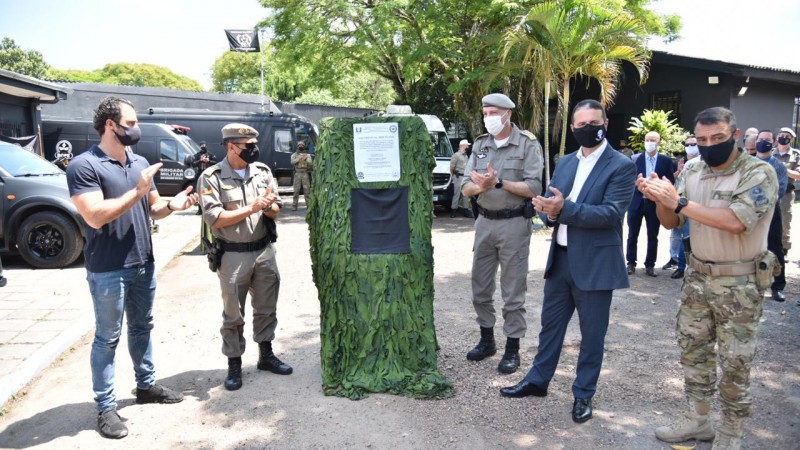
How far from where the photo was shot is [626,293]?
6.77 m

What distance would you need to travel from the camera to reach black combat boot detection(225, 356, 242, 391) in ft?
14.0

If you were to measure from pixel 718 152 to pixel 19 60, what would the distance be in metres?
59.6

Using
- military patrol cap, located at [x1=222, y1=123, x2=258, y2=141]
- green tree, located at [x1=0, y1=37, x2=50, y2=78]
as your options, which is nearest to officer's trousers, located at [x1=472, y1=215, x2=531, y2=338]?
military patrol cap, located at [x1=222, y1=123, x2=258, y2=141]

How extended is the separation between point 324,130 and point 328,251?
92 centimetres

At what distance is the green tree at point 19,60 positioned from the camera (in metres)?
48.6

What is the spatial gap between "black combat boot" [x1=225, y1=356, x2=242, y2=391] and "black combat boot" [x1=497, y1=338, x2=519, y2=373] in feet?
6.65

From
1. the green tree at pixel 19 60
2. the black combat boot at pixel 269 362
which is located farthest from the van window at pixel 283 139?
the green tree at pixel 19 60

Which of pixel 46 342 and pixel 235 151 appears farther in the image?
pixel 46 342

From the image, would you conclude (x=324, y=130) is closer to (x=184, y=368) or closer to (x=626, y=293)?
(x=184, y=368)

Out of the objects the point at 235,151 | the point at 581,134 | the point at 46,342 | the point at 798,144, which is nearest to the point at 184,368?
the point at 46,342

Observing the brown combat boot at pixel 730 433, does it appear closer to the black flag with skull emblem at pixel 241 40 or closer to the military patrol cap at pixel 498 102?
the military patrol cap at pixel 498 102

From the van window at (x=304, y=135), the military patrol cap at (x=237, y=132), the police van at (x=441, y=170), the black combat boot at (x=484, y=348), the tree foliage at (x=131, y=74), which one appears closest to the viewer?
the military patrol cap at (x=237, y=132)

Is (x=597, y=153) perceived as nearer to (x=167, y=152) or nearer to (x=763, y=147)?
(x=763, y=147)

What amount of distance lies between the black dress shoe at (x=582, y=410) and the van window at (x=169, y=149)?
14809 mm
